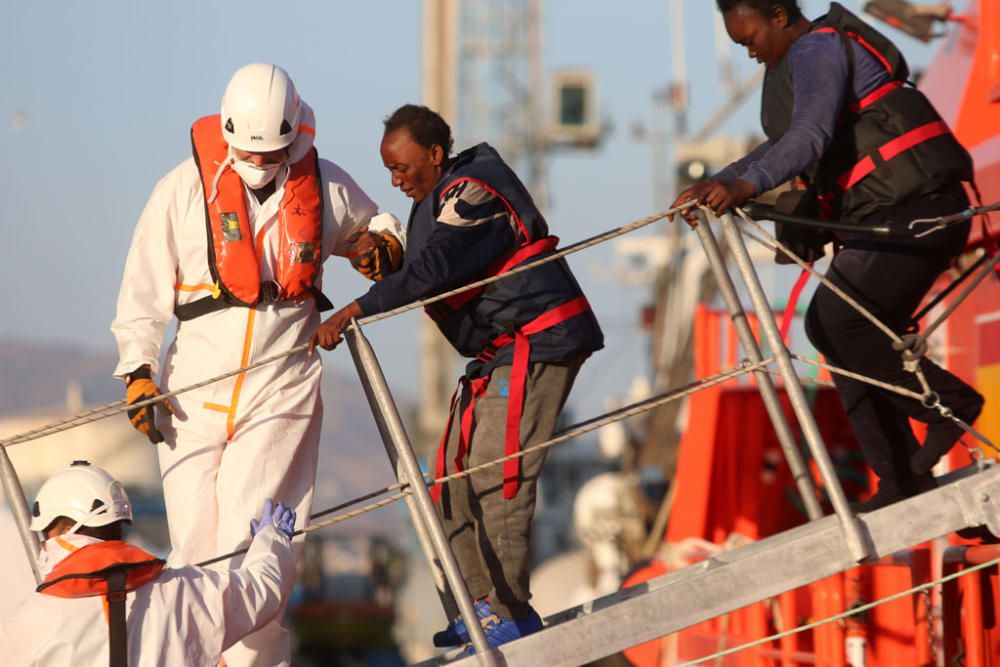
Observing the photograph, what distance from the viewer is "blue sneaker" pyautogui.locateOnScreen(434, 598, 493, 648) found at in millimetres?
5223

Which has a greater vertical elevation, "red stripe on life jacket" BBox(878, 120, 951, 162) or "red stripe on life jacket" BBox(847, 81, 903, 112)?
"red stripe on life jacket" BBox(847, 81, 903, 112)

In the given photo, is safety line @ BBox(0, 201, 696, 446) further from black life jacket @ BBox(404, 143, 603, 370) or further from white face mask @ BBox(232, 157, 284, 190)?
white face mask @ BBox(232, 157, 284, 190)

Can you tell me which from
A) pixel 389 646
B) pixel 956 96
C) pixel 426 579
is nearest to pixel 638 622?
pixel 956 96

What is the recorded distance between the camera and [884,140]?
16.9 ft

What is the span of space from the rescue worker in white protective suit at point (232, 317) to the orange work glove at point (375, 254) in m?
0.16

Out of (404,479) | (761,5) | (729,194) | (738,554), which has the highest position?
(761,5)

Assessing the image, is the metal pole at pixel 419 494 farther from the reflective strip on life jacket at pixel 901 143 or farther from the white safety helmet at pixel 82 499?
the reflective strip on life jacket at pixel 901 143

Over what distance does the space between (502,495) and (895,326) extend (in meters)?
1.43

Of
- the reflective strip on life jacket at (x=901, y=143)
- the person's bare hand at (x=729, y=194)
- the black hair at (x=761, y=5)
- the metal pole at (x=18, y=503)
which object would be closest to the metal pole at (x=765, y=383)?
the person's bare hand at (x=729, y=194)

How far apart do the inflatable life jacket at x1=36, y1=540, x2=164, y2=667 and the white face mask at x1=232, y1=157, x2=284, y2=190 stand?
58.0 inches

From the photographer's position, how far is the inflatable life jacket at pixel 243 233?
5297 millimetres

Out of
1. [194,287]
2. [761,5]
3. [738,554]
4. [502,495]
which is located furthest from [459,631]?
A: [761,5]

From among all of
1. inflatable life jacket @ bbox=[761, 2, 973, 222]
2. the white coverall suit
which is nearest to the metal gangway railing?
inflatable life jacket @ bbox=[761, 2, 973, 222]

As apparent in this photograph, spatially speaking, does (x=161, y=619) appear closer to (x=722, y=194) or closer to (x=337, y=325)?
(x=337, y=325)
